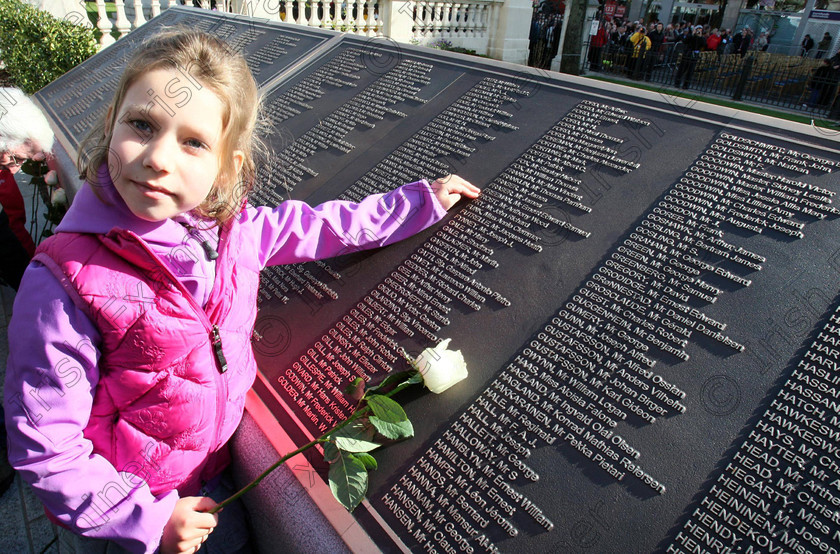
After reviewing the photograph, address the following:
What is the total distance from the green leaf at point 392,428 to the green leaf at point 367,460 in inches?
3.6

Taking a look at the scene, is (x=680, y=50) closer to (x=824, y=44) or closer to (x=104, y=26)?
(x=824, y=44)

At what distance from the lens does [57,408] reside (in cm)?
136

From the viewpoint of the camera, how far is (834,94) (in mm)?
12516

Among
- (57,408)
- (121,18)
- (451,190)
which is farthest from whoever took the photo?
(121,18)

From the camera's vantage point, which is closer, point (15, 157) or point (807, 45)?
point (15, 157)

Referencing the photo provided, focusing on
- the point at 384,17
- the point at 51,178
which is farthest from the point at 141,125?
the point at 384,17

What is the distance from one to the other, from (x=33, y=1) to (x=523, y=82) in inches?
420

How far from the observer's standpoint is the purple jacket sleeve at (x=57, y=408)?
1.34 metres

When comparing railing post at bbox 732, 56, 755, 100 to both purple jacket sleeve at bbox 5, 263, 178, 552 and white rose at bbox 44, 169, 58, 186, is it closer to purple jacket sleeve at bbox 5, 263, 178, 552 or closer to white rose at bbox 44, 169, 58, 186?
white rose at bbox 44, 169, 58, 186

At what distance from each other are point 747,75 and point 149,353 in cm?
1624

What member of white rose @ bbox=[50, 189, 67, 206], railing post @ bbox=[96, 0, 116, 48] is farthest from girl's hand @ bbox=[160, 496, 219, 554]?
railing post @ bbox=[96, 0, 116, 48]

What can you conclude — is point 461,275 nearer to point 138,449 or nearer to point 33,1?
point 138,449

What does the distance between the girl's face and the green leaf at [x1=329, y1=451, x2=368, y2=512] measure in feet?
3.07

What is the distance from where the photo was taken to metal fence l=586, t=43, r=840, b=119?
13.2 meters
